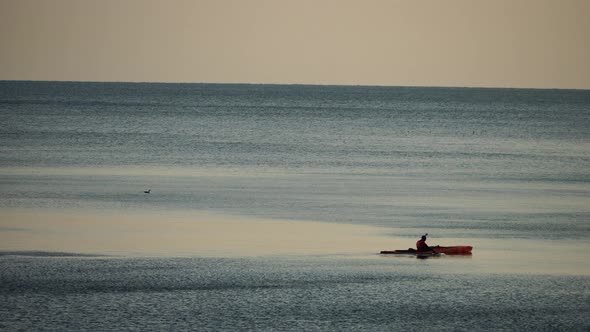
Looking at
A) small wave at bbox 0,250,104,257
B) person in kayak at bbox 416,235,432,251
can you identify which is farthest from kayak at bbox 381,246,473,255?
small wave at bbox 0,250,104,257

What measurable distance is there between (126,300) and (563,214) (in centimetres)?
2108

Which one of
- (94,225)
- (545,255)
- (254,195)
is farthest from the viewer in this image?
(254,195)

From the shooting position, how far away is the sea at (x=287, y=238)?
2898 cm

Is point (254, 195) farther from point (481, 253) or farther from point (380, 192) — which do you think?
point (481, 253)

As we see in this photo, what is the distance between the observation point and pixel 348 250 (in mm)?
37031

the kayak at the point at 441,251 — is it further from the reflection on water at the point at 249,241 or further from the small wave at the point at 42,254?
the small wave at the point at 42,254

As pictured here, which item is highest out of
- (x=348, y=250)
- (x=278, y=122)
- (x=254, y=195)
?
(x=278, y=122)

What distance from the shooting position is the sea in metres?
29.0

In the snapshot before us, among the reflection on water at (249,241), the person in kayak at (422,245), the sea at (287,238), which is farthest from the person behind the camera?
the person in kayak at (422,245)

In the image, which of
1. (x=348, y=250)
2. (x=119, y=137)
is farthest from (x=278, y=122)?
(x=348, y=250)

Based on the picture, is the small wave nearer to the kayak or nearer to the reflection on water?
the reflection on water

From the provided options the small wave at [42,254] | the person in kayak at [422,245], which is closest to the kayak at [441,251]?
the person in kayak at [422,245]

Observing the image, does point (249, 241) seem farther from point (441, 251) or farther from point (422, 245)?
point (441, 251)

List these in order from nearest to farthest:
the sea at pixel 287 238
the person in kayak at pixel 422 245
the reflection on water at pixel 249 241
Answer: the sea at pixel 287 238, the reflection on water at pixel 249 241, the person in kayak at pixel 422 245
